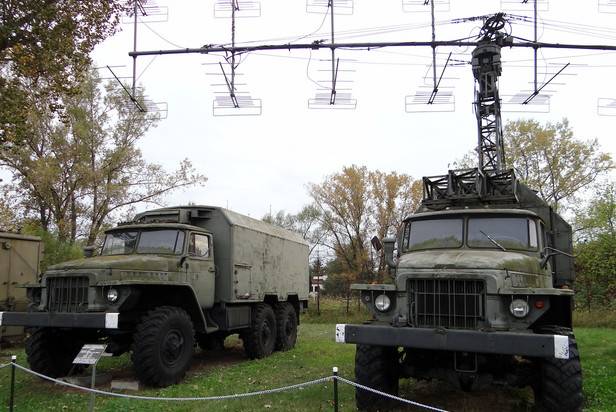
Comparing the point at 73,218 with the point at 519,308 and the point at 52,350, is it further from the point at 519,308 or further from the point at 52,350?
the point at 519,308

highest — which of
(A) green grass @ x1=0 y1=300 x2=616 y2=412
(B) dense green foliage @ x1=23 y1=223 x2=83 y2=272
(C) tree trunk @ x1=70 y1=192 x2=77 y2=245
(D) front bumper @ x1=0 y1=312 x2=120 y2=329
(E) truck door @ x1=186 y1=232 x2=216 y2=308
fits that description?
(C) tree trunk @ x1=70 y1=192 x2=77 y2=245

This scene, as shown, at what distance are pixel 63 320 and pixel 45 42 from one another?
276 inches

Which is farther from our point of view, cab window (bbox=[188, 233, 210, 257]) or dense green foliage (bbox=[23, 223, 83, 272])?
dense green foliage (bbox=[23, 223, 83, 272])

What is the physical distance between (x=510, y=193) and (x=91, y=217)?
77.7 feet

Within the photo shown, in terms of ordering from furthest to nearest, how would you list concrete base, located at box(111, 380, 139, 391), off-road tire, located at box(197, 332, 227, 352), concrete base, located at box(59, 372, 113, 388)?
1. off-road tire, located at box(197, 332, 227, 352)
2. concrete base, located at box(59, 372, 113, 388)
3. concrete base, located at box(111, 380, 139, 391)

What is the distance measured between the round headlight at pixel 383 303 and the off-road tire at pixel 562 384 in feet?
5.95

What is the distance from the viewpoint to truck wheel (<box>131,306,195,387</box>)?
8.30 meters

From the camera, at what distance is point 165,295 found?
9578mm

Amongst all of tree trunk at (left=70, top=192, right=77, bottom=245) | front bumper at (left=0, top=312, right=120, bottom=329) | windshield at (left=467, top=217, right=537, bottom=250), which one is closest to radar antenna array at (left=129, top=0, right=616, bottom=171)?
windshield at (left=467, top=217, right=537, bottom=250)

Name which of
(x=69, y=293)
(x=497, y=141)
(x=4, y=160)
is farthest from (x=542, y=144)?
(x=69, y=293)

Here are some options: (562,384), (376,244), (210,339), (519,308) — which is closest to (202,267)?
(210,339)

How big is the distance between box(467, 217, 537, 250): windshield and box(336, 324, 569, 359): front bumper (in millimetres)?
1886

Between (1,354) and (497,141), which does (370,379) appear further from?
(497,141)

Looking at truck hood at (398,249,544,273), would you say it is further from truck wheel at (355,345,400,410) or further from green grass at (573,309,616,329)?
green grass at (573,309,616,329)
